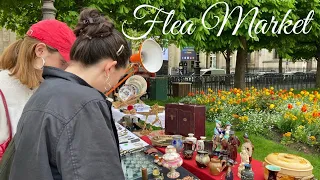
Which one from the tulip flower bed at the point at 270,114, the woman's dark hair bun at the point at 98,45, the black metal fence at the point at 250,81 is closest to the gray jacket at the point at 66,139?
the woman's dark hair bun at the point at 98,45

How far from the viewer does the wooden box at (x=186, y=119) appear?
11.6 ft

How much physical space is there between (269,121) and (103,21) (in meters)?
5.79

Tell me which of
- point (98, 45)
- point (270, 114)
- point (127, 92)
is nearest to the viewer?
point (98, 45)

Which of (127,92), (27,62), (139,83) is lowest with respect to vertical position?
(127,92)

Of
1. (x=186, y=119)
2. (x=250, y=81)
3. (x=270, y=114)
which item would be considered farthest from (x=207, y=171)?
(x=250, y=81)

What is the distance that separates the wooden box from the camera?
353cm

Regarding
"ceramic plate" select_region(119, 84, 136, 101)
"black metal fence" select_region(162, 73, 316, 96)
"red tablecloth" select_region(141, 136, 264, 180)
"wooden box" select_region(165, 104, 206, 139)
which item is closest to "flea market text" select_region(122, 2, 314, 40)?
"ceramic plate" select_region(119, 84, 136, 101)

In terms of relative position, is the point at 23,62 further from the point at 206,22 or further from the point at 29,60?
the point at 206,22

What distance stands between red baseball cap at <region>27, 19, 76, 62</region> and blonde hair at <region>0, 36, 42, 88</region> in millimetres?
151

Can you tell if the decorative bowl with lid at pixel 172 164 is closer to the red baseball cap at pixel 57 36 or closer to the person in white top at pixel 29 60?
the person in white top at pixel 29 60

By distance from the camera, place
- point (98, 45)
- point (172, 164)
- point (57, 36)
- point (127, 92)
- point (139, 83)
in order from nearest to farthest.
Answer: point (98, 45)
point (57, 36)
point (172, 164)
point (127, 92)
point (139, 83)

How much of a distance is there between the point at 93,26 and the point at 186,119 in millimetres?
2643

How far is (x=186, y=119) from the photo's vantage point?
362 centimetres

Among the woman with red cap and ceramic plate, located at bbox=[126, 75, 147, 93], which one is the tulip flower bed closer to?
ceramic plate, located at bbox=[126, 75, 147, 93]
